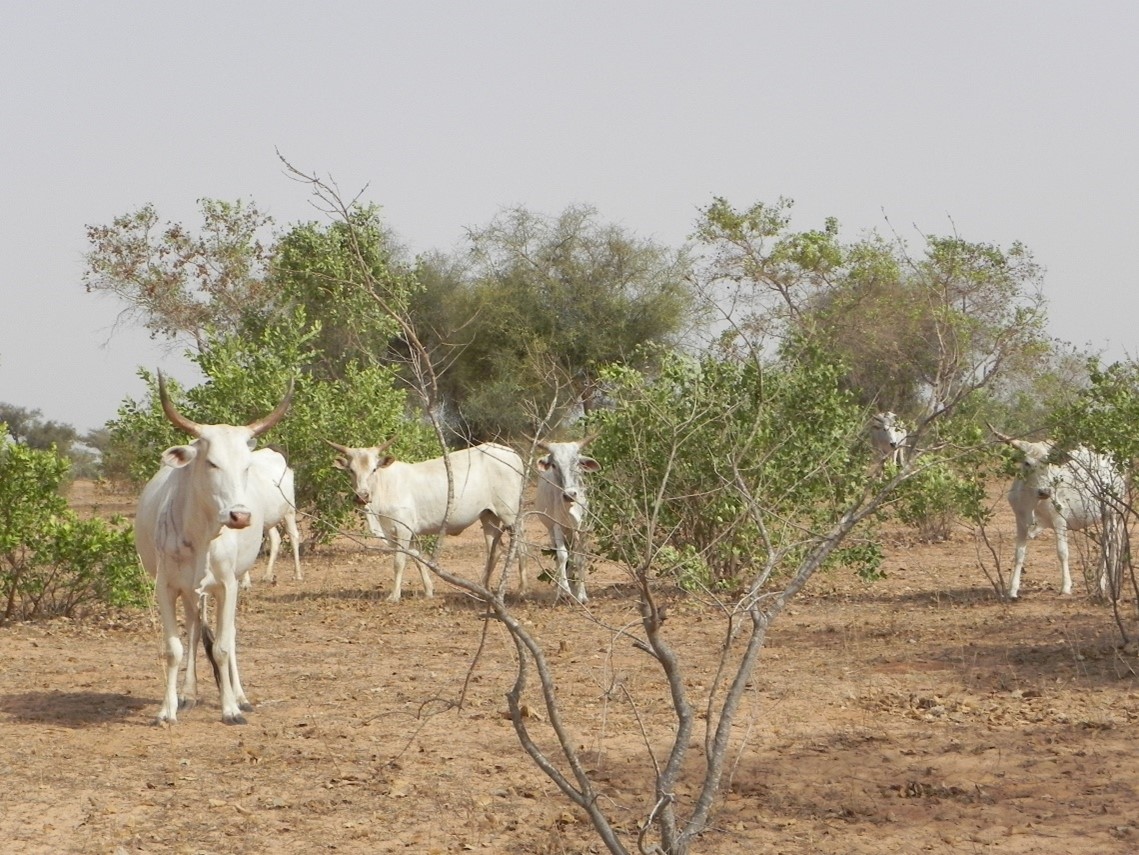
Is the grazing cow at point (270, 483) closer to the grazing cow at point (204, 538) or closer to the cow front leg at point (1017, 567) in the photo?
the grazing cow at point (204, 538)

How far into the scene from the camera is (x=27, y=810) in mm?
5988

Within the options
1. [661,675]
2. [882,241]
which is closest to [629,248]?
[882,241]

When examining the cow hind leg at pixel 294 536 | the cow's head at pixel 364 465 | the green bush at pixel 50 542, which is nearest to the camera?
the green bush at pixel 50 542

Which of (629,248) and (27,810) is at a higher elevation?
(629,248)

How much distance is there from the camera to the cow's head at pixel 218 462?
733 centimetres

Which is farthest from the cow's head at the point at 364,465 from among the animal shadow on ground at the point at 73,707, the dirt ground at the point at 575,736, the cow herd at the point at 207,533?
the animal shadow on ground at the point at 73,707

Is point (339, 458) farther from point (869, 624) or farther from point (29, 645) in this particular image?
point (869, 624)

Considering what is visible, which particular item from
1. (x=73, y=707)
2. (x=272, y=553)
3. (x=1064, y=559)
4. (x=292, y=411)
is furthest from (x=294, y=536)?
(x=1064, y=559)

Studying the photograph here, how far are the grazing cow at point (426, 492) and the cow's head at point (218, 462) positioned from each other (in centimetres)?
553

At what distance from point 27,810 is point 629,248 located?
25.7m

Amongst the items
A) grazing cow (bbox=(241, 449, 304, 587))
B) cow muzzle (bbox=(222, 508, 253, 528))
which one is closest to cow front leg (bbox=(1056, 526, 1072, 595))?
grazing cow (bbox=(241, 449, 304, 587))

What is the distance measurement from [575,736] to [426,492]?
6.88 m

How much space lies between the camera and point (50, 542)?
37.2 ft

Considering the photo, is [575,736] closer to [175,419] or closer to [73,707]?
[175,419]
